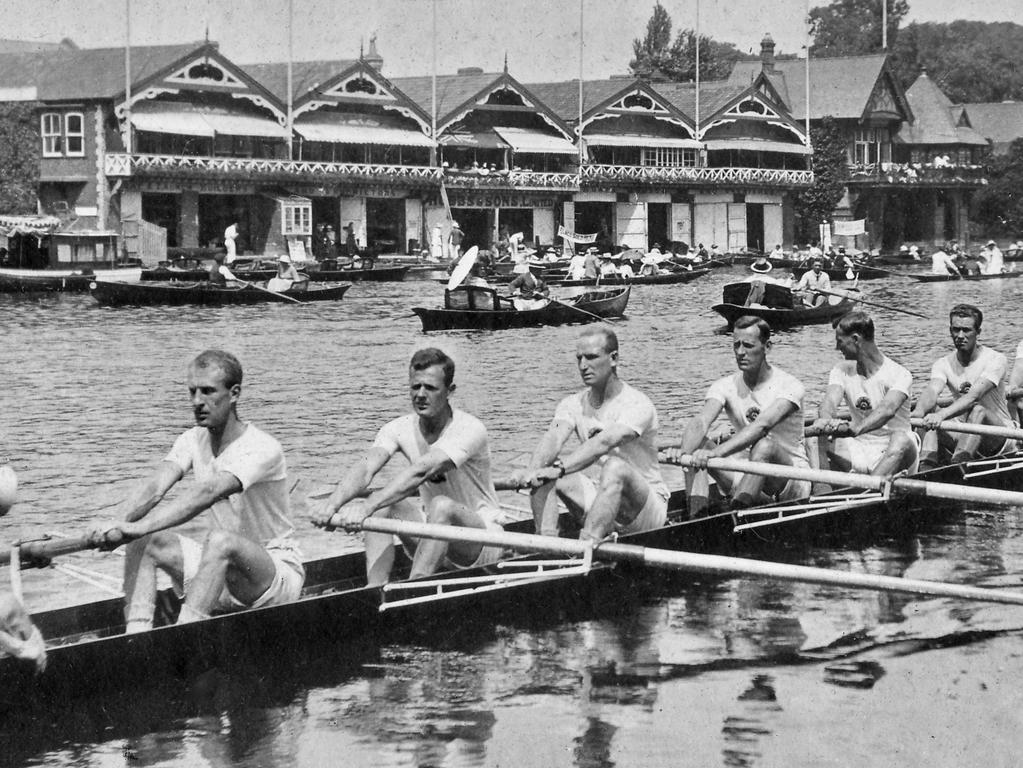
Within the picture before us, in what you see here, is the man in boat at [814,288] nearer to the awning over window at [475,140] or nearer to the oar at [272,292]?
the oar at [272,292]

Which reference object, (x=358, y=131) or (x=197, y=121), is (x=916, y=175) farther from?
(x=197, y=121)

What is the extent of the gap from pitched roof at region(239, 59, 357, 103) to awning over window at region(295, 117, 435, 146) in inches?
55.4

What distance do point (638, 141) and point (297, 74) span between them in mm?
17150

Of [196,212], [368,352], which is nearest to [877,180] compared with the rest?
[196,212]

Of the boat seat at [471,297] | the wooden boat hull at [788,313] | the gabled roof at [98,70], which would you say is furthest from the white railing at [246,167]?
the wooden boat hull at [788,313]

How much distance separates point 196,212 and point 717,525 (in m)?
46.4

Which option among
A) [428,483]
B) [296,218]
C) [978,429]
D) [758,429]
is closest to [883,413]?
[758,429]

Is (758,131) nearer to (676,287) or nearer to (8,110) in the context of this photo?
(676,287)

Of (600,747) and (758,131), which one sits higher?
(758,131)

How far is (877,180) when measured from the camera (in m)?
76.4

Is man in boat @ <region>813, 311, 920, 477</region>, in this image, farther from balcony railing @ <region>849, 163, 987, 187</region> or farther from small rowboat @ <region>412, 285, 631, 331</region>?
balcony railing @ <region>849, 163, 987, 187</region>

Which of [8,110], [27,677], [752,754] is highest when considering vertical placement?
[8,110]

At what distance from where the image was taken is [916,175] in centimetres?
7931

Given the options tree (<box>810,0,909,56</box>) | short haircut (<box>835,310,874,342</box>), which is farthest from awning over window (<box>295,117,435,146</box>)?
tree (<box>810,0,909,56</box>)
